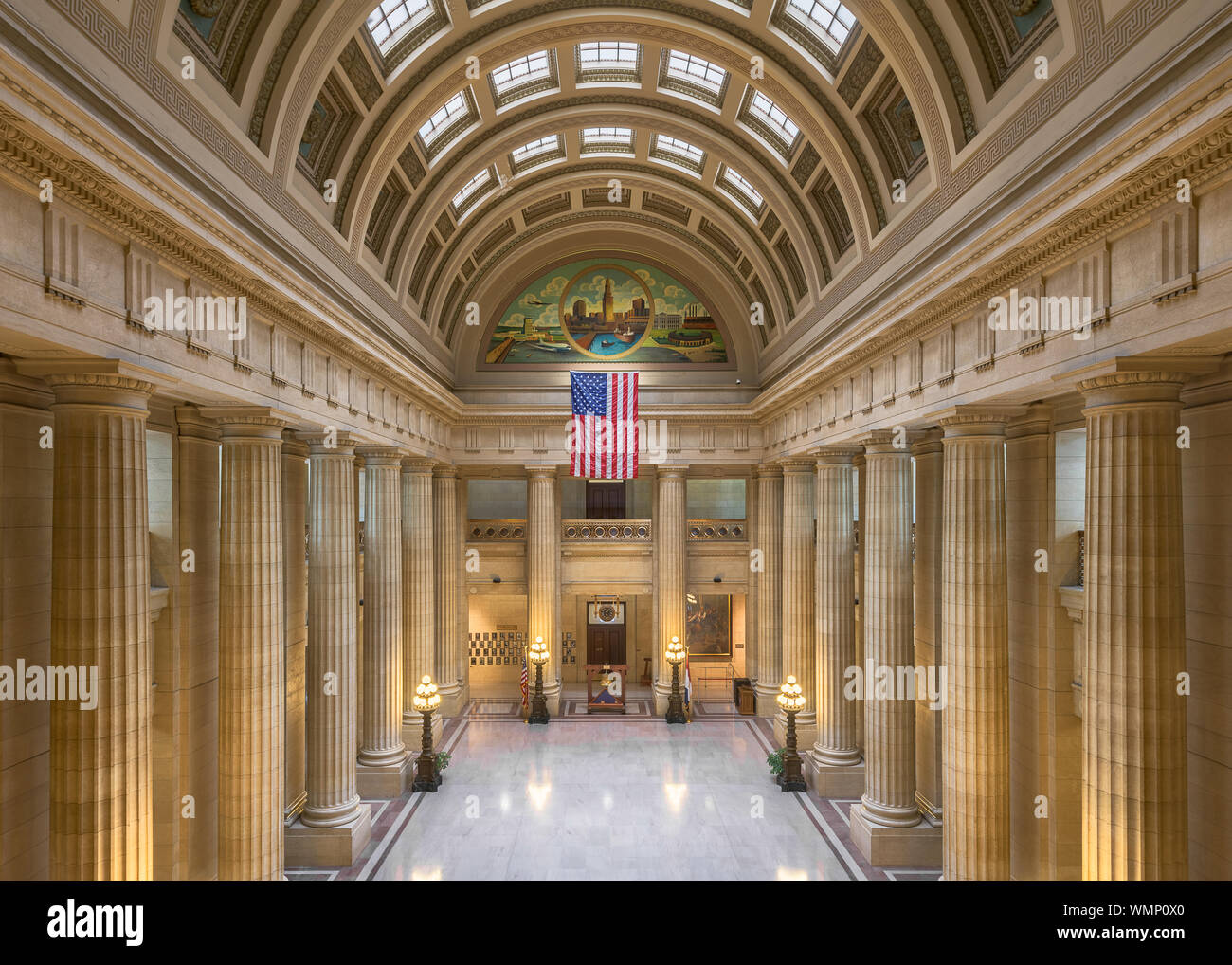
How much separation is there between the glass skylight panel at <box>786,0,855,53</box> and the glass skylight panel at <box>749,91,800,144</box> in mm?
2361

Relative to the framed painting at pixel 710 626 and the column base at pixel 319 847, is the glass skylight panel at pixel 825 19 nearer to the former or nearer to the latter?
the column base at pixel 319 847

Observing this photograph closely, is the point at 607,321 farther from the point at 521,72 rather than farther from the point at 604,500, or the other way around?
the point at 521,72

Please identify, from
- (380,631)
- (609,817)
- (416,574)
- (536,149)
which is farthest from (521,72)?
(609,817)

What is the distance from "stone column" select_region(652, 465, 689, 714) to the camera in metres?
22.7

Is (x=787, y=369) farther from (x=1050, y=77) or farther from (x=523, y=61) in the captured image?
(x=1050, y=77)

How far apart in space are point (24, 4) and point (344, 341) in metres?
6.54

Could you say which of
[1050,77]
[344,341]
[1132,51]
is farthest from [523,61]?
[1132,51]

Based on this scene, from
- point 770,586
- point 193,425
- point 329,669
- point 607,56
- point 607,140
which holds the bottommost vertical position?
point 329,669

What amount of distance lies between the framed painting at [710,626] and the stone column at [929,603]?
13.7 metres

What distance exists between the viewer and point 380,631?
15789mm

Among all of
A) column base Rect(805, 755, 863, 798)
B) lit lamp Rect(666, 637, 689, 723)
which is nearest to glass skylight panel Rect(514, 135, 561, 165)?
lit lamp Rect(666, 637, 689, 723)

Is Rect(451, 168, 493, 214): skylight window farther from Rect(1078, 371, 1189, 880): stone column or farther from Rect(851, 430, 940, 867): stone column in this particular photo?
Rect(1078, 371, 1189, 880): stone column

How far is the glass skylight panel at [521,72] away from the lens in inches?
600

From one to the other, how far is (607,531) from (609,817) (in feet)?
35.0
